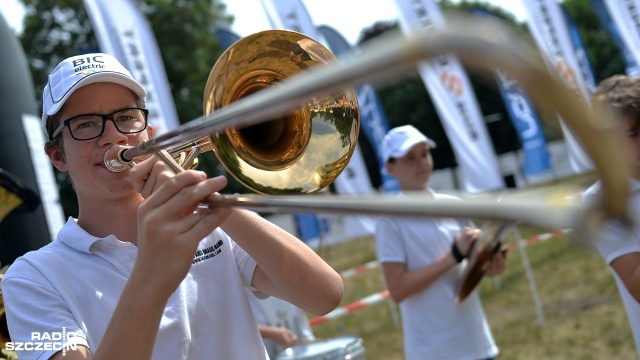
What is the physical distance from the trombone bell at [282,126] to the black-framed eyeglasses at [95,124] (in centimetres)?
28

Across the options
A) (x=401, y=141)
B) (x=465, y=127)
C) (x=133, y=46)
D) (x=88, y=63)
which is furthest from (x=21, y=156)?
(x=465, y=127)

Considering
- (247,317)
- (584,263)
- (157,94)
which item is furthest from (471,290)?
(584,263)

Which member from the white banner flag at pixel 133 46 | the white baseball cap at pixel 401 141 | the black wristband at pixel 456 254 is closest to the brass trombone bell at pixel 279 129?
the black wristband at pixel 456 254

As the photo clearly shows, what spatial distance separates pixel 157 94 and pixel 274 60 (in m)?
7.11

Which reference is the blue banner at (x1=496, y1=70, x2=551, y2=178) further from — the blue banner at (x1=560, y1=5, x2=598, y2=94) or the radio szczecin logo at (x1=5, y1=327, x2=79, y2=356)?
the radio szczecin logo at (x1=5, y1=327, x2=79, y2=356)

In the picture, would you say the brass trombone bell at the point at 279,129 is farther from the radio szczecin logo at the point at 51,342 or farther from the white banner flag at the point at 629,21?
the white banner flag at the point at 629,21

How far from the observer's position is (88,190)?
2098 millimetres

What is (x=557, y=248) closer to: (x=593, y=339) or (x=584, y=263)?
(x=584, y=263)

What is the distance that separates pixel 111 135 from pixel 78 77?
19 centimetres

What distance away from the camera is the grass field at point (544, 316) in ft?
22.9

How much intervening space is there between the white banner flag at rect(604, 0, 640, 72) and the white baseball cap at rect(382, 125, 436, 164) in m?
8.19

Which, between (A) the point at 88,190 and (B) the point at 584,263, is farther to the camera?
(B) the point at 584,263

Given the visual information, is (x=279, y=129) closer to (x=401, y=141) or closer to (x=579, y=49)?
(x=401, y=141)

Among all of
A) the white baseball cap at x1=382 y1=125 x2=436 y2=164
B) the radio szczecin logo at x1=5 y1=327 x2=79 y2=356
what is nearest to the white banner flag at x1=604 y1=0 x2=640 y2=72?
the white baseball cap at x1=382 y1=125 x2=436 y2=164
